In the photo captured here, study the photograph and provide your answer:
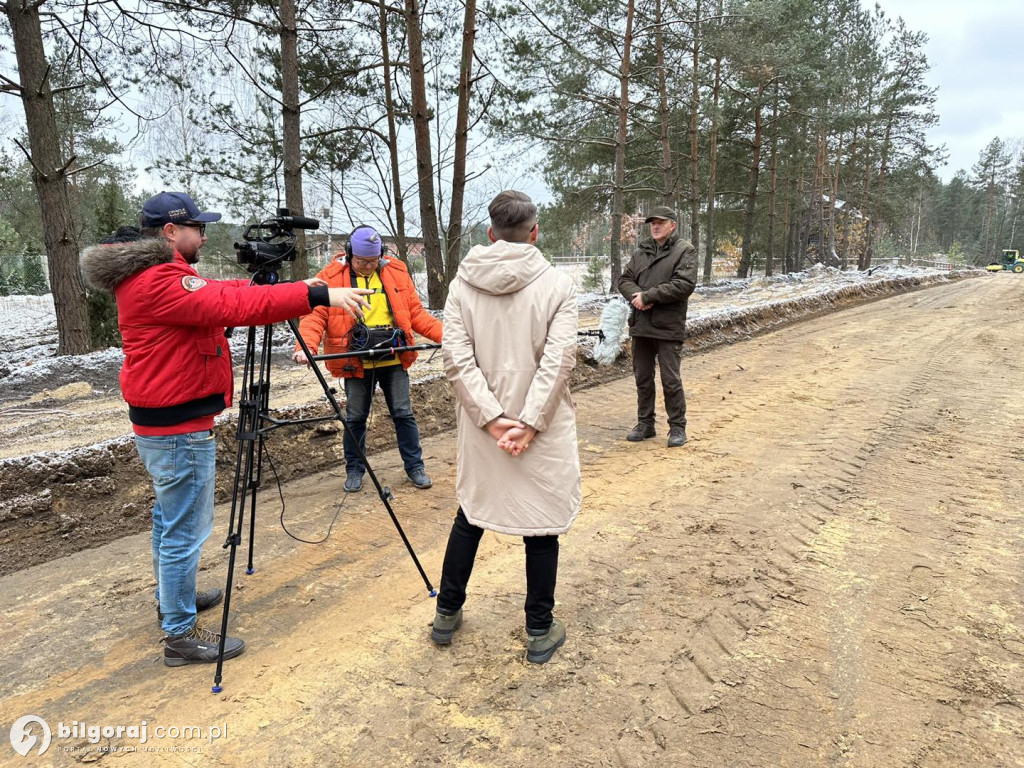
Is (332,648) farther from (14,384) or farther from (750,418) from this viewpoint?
(14,384)

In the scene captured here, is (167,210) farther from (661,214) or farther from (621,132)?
(621,132)

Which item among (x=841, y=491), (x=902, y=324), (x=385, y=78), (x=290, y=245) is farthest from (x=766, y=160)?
(x=290, y=245)

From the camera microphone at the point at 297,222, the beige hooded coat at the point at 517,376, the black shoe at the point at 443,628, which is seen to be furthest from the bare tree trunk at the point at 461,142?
the black shoe at the point at 443,628

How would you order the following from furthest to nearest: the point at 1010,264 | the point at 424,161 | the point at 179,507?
the point at 1010,264 < the point at 424,161 < the point at 179,507

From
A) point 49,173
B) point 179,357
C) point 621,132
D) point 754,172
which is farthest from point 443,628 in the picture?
point 754,172

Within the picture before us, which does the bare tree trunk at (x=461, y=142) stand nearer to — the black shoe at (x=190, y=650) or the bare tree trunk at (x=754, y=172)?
the black shoe at (x=190, y=650)

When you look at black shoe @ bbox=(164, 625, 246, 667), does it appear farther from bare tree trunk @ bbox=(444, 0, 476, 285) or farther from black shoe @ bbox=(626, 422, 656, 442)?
bare tree trunk @ bbox=(444, 0, 476, 285)

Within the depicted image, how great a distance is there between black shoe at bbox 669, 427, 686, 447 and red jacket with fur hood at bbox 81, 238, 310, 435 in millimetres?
3721

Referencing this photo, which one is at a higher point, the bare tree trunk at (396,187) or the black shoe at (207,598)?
the bare tree trunk at (396,187)

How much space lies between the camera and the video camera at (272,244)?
8.66 feet

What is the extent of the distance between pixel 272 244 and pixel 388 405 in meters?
1.93

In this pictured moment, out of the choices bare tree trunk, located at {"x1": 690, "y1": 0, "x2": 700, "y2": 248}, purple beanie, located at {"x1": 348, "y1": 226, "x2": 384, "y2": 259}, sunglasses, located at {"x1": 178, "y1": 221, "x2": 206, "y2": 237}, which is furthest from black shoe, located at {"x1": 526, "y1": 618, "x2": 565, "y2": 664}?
bare tree trunk, located at {"x1": 690, "y1": 0, "x2": 700, "y2": 248}

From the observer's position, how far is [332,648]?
8.68 ft

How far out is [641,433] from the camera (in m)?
5.53
